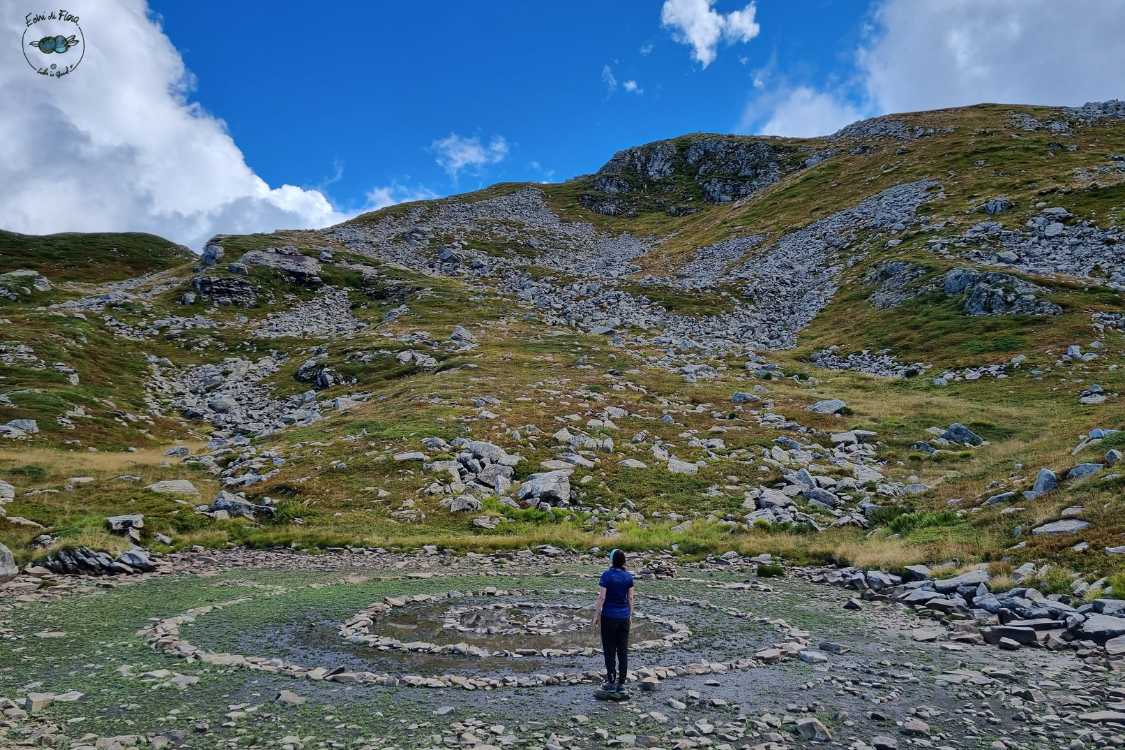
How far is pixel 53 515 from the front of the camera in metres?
26.8

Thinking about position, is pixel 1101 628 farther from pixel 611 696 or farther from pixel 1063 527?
pixel 611 696

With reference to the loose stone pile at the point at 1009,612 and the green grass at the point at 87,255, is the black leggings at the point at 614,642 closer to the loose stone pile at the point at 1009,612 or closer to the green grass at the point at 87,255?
the loose stone pile at the point at 1009,612

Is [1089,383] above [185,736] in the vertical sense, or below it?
above

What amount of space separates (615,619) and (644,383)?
1651 inches

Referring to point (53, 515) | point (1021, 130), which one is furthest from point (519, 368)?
point (1021, 130)

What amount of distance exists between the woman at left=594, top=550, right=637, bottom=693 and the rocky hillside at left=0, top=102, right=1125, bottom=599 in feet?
40.0

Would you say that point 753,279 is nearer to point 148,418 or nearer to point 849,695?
point 148,418

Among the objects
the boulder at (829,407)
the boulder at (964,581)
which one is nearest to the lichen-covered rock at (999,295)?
the boulder at (829,407)

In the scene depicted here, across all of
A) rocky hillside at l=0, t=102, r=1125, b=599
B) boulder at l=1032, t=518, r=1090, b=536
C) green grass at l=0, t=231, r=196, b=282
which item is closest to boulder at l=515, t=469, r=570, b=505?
rocky hillside at l=0, t=102, r=1125, b=599

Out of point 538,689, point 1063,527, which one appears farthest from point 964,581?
point 538,689

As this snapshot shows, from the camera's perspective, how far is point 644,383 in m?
53.7

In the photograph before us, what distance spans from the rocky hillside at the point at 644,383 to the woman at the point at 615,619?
12193 millimetres

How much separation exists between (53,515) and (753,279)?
88.9 meters

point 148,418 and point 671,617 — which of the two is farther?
point 148,418
